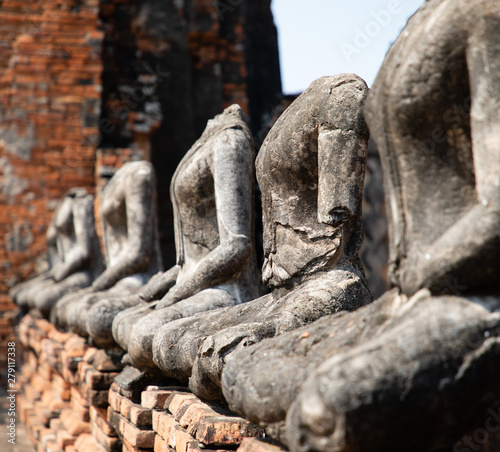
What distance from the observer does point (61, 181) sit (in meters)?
9.05

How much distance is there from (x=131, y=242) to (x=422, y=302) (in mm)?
3560

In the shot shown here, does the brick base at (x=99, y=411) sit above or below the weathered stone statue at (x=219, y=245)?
below

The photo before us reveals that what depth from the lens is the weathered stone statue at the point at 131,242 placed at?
16.3 feet

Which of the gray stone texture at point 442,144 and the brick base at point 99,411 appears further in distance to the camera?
the brick base at point 99,411

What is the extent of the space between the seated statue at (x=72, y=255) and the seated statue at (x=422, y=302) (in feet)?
17.1

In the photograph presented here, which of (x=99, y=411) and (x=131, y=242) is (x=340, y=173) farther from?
(x=131, y=242)

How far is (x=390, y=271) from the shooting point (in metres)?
1.91

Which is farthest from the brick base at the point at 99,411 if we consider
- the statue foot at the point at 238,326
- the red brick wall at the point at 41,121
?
the red brick wall at the point at 41,121

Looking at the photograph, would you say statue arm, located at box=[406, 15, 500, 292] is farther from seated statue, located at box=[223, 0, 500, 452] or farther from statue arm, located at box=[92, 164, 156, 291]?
statue arm, located at box=[92, 164, 156, 291]

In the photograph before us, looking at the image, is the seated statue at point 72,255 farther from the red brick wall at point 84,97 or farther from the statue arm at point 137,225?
the statue arm at point 137,225

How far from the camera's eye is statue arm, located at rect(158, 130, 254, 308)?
3.46 m

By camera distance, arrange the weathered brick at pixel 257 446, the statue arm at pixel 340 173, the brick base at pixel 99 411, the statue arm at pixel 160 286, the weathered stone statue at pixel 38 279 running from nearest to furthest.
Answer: the weathered brick at pixel 257 446, the brick base at pixel 99 411, the statue arm at pixel 340 173, the statue arm at pixel 160 286, the weathered stone statue at pixel 38 279

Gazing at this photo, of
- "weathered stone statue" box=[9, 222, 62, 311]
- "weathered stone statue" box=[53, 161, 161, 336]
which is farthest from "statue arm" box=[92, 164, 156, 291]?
"weathered stone statue" box=[9, 222, 62, 311]

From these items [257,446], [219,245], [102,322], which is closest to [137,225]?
[102,322]
